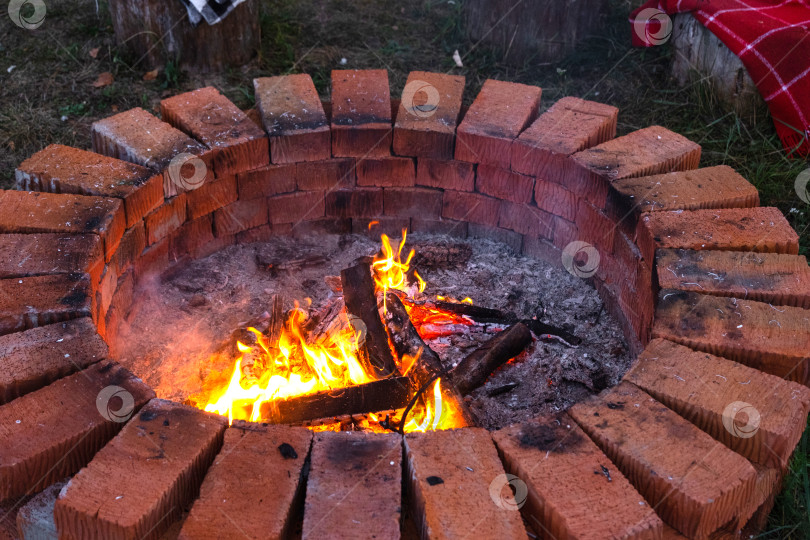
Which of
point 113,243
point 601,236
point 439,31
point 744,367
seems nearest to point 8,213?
point 113,243

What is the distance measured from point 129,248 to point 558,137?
1.93 metres

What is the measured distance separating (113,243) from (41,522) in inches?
49.2

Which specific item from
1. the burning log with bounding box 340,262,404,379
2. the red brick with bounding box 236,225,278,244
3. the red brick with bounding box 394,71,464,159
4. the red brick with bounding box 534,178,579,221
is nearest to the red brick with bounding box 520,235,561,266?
the red brick with bounding box 534,178,579,221

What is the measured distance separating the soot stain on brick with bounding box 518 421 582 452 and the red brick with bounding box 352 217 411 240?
1895 millimetres

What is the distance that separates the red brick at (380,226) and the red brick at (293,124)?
43cm

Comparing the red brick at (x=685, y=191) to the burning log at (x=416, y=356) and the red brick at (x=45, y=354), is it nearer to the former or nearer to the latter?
the burning log at (x=416, y=356)

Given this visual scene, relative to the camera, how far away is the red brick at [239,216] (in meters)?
3.72

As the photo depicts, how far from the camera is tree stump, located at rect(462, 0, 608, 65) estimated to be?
16.9 feet

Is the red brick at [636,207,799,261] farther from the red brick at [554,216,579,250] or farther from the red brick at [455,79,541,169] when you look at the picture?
the red brick at [455,79,541,169]

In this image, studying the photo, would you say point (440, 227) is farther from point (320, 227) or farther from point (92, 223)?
point (92, 223)

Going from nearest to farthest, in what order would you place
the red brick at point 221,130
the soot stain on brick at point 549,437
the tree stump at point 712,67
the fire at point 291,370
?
the soot stain on brick at point 549,437 → the fire at point 291,370 → the red brick at point 221,130 → the tree stump at point 712,67

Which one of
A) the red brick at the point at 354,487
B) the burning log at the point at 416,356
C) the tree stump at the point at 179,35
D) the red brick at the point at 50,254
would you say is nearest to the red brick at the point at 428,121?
the burning log at the point at 416,356

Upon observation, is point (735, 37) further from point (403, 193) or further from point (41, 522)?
point (41, 522)

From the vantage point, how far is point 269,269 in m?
3.75
